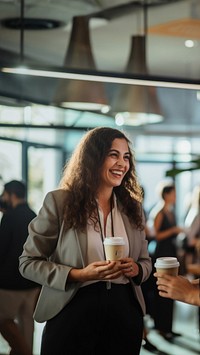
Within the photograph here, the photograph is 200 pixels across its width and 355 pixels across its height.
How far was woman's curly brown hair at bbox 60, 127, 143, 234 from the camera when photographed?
3275mm

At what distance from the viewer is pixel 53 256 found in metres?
3.25

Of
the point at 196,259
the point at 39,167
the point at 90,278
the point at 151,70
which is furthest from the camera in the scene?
the point at 196,259

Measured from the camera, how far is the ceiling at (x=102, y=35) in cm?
532

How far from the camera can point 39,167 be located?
4.98 m

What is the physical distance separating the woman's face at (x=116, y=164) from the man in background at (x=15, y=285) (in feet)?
2.78

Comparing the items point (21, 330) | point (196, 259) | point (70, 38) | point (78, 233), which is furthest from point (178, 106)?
point (78, 233)

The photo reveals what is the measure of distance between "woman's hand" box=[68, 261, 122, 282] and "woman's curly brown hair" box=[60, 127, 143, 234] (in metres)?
0.25

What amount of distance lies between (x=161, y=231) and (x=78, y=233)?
4168 mm

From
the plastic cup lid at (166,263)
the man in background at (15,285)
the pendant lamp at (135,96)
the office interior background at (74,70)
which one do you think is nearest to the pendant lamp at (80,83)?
the office interior background at (74,70)

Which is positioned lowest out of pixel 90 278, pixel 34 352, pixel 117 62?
pixel 34 352

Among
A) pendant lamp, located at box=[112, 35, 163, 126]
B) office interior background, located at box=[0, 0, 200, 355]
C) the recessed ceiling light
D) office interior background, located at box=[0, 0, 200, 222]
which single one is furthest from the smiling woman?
the recessed ceiling light

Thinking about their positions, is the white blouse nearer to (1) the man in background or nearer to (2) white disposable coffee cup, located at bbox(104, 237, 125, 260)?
(2) white disposable coffee cup, located at bbox(104, 237, 125, 260)

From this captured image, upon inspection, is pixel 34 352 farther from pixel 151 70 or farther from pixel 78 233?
pixel 151 70

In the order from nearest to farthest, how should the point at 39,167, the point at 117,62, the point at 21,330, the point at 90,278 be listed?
the point at 90,278
the point at 21,330
the point at 39,167
the point at 117,62
